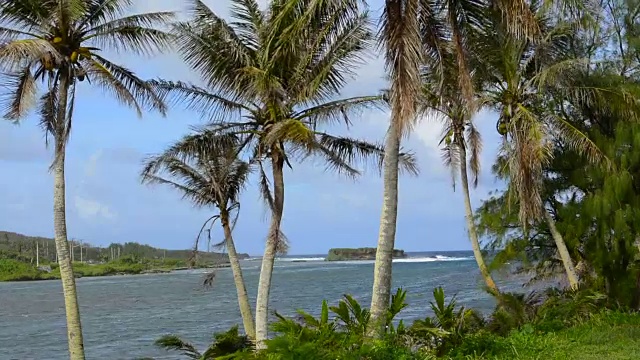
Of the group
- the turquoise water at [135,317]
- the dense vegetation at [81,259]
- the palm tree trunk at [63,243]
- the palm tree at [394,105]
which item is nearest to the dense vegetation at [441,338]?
the palm tree at [394,105]

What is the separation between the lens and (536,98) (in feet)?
58.5

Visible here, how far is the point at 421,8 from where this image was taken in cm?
1038

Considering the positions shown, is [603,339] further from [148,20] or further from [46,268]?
[46,268]

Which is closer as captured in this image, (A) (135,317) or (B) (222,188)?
(B) (222,188)

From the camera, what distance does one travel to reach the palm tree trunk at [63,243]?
42.4 ft

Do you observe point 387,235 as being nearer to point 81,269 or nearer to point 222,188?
point 222,188

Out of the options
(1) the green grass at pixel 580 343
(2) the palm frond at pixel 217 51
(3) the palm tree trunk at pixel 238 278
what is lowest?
(1) the green grass at pixel 580 343

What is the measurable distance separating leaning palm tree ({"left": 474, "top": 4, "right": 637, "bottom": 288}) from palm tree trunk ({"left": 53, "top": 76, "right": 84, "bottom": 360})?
8.61 meters

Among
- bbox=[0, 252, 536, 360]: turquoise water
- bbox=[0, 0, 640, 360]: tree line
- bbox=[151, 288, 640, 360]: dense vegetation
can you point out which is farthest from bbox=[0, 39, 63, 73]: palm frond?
bbox=[0, 252, 536, 360]: turquoise water

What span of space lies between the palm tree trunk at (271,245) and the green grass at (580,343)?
4.77 metres

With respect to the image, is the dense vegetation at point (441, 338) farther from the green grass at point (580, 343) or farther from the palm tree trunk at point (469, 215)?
the palm tree trunk at point (469, 215)

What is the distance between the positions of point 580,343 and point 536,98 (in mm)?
8340

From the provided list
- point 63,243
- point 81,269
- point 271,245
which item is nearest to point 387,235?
point 271,245

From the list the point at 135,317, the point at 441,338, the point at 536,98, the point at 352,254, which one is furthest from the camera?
the point at 352,254
